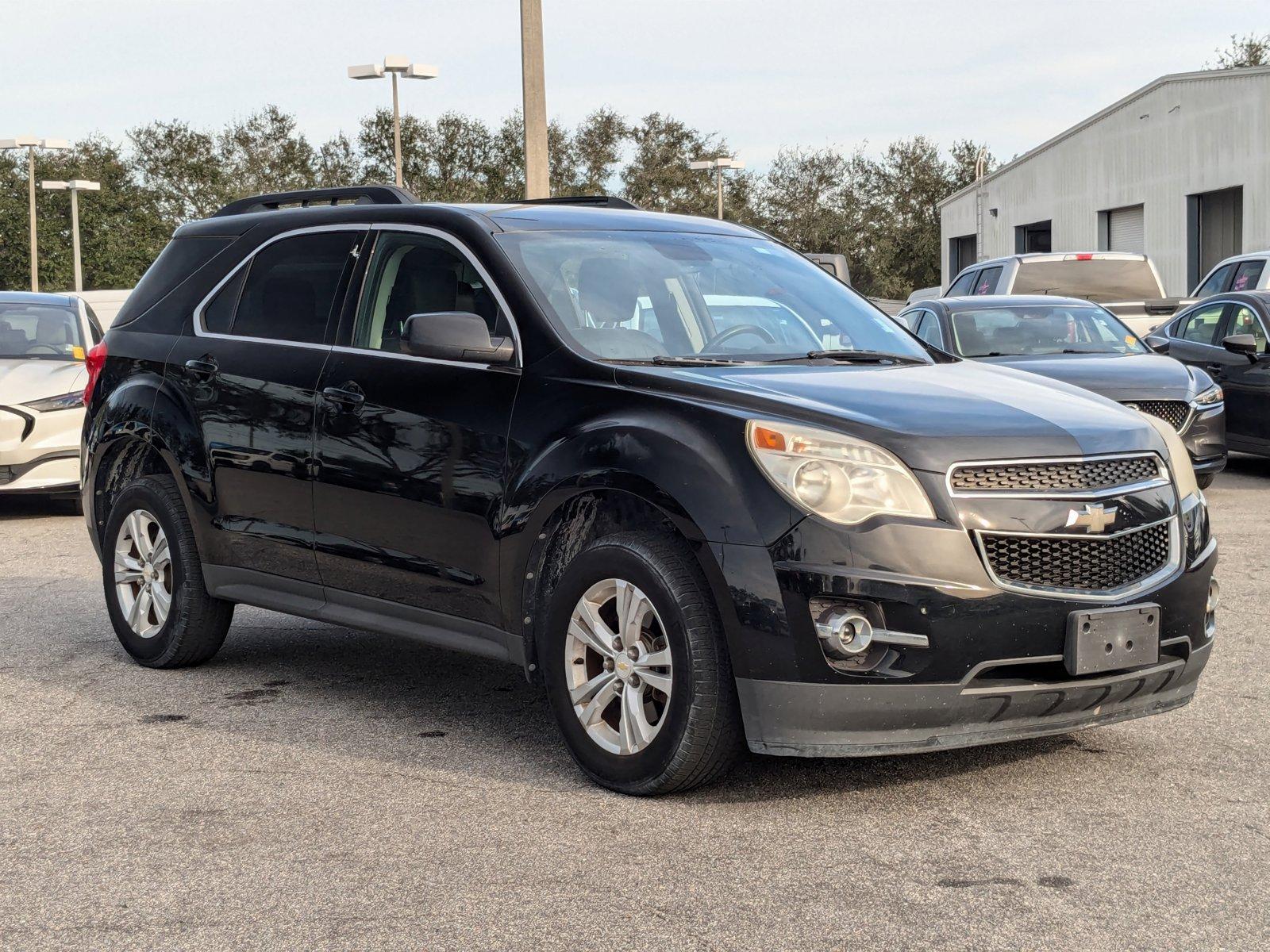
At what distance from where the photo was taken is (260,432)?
6133mm

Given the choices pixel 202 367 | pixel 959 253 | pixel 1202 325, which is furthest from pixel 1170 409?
pixel 959 253

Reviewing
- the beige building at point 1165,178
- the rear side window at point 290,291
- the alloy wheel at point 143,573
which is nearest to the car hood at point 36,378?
the alloy wheel at point 143,573

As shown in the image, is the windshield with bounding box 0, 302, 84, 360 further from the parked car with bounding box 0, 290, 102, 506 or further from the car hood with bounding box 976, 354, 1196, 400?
the car hood with bounding box 976, 354, 1196, 400

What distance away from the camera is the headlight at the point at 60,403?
40.5ft

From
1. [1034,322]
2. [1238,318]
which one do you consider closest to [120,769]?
[1034,322]

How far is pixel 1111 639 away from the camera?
455cm

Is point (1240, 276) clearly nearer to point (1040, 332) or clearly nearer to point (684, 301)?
point (1040, 332)

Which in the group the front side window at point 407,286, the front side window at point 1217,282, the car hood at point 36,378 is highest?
the front side window at point 1217,282

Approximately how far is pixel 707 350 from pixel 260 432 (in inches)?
70.8

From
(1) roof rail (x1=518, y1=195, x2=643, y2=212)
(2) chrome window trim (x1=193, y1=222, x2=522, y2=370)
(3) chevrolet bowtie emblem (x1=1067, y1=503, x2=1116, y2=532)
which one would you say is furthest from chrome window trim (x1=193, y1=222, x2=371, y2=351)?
(3) chevrolet bowtie emblem (x1=1067, y1=503, x2=1116, y2=532)

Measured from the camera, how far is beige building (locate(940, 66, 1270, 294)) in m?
31.6

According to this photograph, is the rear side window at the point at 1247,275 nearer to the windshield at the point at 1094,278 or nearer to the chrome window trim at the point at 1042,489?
the windshield at the point at 1094,278

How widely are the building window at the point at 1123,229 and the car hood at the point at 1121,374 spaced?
25647 millimetres

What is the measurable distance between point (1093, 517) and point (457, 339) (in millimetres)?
2013
